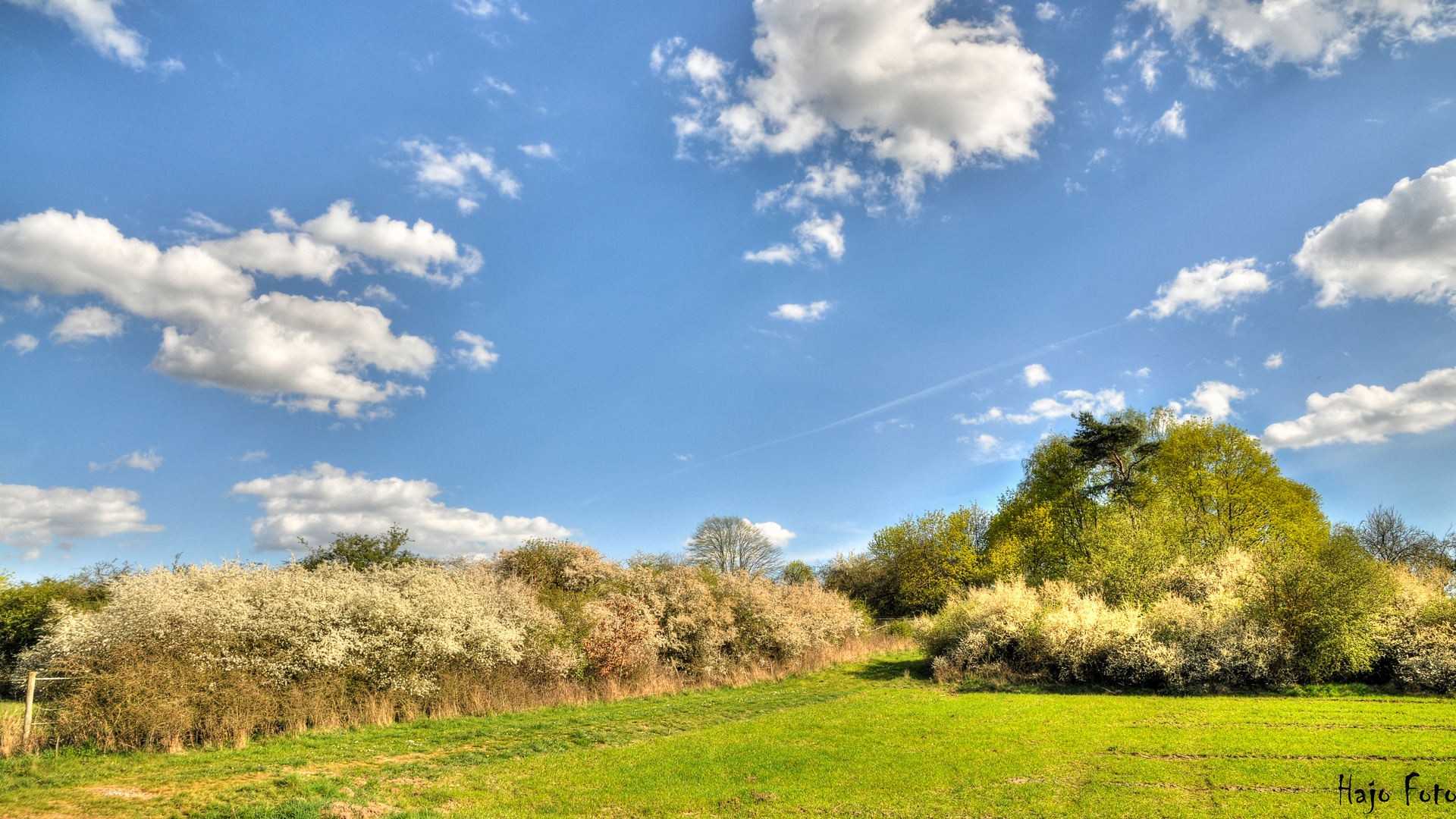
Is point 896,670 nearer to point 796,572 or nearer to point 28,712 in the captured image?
point 28,712

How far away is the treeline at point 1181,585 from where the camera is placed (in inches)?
730

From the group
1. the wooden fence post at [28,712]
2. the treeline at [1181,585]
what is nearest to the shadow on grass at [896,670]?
the treeline at [1181,585]

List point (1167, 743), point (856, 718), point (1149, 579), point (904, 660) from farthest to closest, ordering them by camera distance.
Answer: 1. point (904, 660)
2. point (1149, 579)
3. point (856, 718)
4. point (1167, 743)

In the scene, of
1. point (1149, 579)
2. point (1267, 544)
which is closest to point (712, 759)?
point (1149, 579)

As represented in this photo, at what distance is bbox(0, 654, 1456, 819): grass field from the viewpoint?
8.91 meters

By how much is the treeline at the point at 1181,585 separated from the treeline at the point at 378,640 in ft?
30.7

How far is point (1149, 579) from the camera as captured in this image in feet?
78.2

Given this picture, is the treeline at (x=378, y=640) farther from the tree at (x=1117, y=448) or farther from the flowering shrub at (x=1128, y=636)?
the tree at (x=1117, y=448)

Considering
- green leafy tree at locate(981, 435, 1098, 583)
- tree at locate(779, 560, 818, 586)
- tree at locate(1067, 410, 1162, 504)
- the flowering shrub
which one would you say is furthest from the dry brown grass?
tree at locate(779, 560, 818, 586)

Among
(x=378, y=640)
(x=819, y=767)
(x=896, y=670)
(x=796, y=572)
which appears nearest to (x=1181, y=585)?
(x=896, y=670)

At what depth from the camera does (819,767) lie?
11.3m

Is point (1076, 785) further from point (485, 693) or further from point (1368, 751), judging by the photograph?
point (485, 693)

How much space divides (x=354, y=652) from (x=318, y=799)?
25.4 ft

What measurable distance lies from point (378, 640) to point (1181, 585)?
2594 cm
